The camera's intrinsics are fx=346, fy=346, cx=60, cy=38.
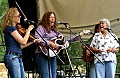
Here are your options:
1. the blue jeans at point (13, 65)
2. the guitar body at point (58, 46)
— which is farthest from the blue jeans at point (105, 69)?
the blue jeans at point (13, 65)

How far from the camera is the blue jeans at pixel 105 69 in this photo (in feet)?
Result: 17.7

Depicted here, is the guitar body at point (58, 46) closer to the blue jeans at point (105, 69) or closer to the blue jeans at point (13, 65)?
the blue jeans at point (13, 65)

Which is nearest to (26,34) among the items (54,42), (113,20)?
(54,42)

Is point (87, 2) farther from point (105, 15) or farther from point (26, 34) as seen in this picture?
point (26, 34)

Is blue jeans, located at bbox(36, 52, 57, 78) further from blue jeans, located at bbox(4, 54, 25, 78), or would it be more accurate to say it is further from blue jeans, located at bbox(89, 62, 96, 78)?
blue jeans, located at bbox(89, 62, 96, 78)

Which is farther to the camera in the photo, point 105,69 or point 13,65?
point 105,69

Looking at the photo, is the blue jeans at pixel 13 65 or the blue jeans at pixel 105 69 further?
the blue jeans at pixel 105 69

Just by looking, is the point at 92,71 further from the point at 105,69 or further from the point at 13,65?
the point at 13,65

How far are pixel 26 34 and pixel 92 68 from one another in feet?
5.73

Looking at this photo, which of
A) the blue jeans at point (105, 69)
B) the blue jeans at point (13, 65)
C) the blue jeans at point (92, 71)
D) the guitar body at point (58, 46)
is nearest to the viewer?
the blue jeans at point (13, 65)

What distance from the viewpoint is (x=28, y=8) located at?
7.12 metres

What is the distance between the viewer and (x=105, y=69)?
17.9 feet

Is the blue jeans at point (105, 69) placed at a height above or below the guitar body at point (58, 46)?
below

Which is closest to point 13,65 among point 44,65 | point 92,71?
point 44,65
